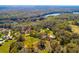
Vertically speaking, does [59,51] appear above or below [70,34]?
below

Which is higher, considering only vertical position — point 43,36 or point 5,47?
point 43,36

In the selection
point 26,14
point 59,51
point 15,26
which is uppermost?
point 26,14
